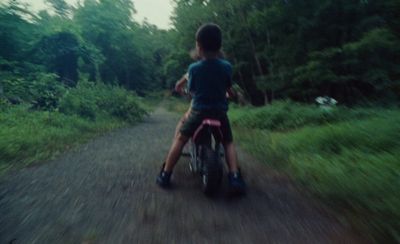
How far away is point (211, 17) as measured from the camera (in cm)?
2317

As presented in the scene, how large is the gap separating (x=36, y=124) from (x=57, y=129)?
0.72 m

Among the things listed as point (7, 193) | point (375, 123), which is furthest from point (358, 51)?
point (7, 193)

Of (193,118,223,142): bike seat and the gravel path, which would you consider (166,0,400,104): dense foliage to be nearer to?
(193,118,223,142): bike seat

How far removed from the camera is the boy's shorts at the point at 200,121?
3.87 meters

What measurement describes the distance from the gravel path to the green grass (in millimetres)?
825

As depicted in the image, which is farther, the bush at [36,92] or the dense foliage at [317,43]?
the dense foliage at [317,43]

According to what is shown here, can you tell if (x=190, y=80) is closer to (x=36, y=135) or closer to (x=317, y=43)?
(x=36, y=135)

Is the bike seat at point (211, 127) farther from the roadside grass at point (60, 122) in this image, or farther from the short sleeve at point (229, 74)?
the roadside grass at point (60, 122)

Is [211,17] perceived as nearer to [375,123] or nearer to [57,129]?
[57,129]

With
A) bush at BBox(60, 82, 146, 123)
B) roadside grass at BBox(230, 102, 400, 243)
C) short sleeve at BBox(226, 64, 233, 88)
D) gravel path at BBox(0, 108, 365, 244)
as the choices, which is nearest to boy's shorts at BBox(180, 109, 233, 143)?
short sleeve at BBox(226, 64, 233, 88)

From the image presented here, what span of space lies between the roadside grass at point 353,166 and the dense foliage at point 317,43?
22.5 ft

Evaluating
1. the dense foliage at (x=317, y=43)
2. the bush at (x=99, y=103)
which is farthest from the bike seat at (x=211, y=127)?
the dense foliage at (x=317, y=43)

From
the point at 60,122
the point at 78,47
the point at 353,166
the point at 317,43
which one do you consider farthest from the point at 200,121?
the point at 78,47

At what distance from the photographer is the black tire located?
364cm
